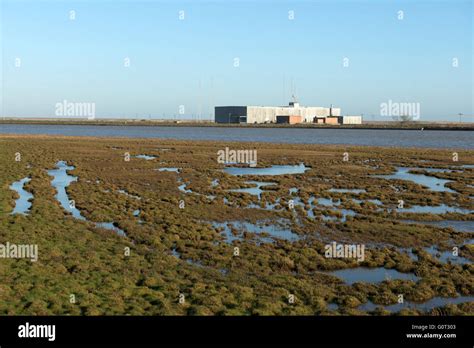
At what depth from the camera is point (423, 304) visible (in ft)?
42.3

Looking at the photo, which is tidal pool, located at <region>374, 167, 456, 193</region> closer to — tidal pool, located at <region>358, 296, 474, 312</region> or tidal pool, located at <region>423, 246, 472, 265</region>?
tidal pool, located at <region>423, 246, 472, 265</region>

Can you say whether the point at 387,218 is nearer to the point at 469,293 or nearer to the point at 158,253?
the point at 469,293

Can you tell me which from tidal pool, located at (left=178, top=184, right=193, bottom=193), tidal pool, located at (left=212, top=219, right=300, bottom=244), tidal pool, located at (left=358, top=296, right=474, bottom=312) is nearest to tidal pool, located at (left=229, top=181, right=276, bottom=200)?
tidal pool, located at (left=178, top=184, right=193, bottom=193)

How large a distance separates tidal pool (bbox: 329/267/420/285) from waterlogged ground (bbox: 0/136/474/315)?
0.04 metres

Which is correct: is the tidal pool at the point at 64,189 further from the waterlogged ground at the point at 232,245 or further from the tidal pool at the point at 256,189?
the tidal pool at the point at 256,189

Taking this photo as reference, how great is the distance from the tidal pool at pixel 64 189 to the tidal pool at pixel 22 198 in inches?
67.9

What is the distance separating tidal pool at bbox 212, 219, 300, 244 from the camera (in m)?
20.2

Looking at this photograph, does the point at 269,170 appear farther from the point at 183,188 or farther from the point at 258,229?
the point at 258,229

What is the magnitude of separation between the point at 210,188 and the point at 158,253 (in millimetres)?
17408

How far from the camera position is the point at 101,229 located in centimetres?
2055

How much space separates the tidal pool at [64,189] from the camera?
21.6m

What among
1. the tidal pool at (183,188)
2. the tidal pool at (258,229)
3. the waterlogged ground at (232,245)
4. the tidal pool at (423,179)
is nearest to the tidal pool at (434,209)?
the waterlogged ground at (232,245)
